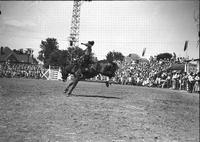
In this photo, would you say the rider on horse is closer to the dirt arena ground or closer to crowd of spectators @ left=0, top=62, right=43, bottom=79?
the dirt arena ground

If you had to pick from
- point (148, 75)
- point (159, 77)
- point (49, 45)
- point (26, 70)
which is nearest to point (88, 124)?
point (159, 77)

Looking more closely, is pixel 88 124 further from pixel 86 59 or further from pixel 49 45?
pixel 49 45

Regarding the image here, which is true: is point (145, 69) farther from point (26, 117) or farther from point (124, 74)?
point (26, 117)

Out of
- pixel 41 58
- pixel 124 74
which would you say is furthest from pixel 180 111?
pixel 41 58

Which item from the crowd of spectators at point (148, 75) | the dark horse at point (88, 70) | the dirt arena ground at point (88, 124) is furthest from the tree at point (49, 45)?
the dirt arena ground at point (88, 124)

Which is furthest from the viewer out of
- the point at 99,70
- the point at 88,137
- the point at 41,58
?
the point at 41,58

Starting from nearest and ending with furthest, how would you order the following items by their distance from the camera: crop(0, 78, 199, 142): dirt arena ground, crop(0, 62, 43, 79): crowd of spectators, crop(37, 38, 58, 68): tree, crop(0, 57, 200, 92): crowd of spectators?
crop(0, 78, 199, 142): dirt arena ground → crop(0, 57, 200, 92): crowd of spectators → crop(0, 62, 43, 79): crowd of spectators → crop(37, 38, 58, 68): tree

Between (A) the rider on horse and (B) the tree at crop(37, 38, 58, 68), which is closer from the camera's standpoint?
(A) the rider on horse

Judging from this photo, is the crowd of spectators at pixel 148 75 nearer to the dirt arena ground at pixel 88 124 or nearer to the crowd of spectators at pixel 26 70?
the crowd of spectators at pixel 26 70

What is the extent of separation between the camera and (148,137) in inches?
245

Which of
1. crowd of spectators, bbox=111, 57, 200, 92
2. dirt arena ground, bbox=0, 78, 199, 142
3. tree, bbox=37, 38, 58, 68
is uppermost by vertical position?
tree, bbox=37, 38, 58, 68

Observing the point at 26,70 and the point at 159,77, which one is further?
the point at 26,70

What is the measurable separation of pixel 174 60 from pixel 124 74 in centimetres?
948

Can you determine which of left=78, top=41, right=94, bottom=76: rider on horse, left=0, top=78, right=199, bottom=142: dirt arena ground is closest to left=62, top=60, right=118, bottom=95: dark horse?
left=78, top=41, right=94, bottom=76: rider on horse
